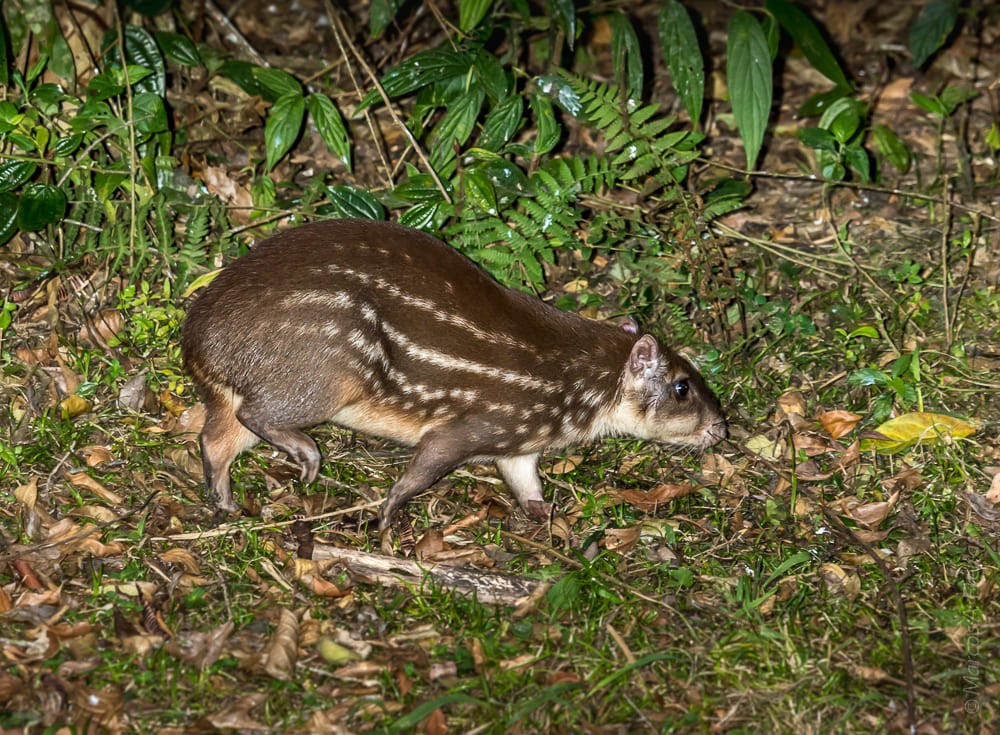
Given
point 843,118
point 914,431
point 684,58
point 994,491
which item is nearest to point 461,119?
point 684,58

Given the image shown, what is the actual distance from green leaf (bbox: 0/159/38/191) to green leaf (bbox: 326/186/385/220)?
137cm

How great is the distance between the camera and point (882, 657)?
4340mm

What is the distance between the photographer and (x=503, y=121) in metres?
5.92

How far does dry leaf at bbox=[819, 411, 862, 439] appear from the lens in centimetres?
552

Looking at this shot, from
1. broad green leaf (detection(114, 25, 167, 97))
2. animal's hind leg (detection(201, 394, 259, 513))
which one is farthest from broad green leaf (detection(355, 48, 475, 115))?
animal's hind leg (detection(201, 394, 259, 513))

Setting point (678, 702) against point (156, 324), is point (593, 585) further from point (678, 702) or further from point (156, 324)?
point (156, 324)

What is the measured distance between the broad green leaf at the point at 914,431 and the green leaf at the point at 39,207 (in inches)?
148

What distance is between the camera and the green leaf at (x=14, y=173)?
562 cm

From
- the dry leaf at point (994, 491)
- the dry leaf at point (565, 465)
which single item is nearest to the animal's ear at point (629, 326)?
the dry leaf at point (565, 465)

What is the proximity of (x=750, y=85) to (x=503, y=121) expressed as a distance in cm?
116

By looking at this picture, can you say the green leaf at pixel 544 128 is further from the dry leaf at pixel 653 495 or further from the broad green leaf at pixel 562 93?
the dry leaf at pixel 653 495

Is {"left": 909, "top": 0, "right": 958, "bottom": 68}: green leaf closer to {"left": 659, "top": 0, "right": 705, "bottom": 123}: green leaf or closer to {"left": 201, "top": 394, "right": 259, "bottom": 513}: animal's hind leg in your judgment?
{"left": 659, "top": 0, "right": 705, "bottom": 123}: green leaf

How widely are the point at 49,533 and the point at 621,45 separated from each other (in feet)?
11.2

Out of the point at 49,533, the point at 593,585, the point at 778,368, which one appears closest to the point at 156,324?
the point at 49,533
